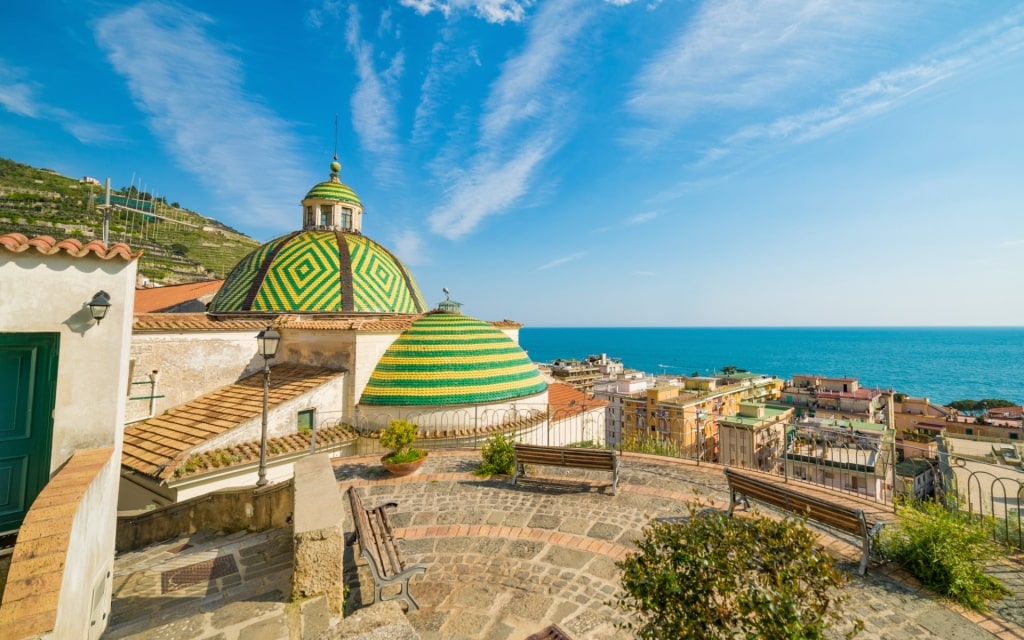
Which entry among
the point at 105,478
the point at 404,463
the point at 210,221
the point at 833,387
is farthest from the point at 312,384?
the point at 833,387

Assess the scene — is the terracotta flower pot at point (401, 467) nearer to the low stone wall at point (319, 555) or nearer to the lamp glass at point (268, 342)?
the lamp glass at point (268, 342)

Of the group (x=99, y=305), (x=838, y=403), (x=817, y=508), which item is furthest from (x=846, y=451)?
(x=838, y=403)

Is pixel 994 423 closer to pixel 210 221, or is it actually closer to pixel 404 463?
pixel 404 463

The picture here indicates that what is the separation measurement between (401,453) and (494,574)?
4.35 m

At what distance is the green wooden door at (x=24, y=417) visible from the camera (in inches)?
170

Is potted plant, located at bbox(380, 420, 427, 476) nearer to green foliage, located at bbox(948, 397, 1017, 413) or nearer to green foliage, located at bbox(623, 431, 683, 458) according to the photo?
green foliage, located at bbox(623, 431, 683, 458)

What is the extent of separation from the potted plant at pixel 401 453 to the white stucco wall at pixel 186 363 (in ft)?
30.0

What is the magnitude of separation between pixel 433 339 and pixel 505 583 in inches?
441

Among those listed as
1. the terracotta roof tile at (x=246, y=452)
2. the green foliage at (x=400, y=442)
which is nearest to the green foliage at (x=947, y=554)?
the green foliage at (x=400, y=442)

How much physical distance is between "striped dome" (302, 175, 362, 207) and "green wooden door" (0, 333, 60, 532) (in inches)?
798

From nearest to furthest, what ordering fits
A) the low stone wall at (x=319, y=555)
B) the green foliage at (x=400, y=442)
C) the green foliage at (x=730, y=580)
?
the green foliage at (x=730, y=580), the low stone wall at (x=319, y=555), the green foliage at (x=400, y=442)

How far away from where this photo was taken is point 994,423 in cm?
4103

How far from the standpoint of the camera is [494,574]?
520 centimetres

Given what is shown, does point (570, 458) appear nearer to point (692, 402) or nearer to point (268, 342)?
point (268, 342)
